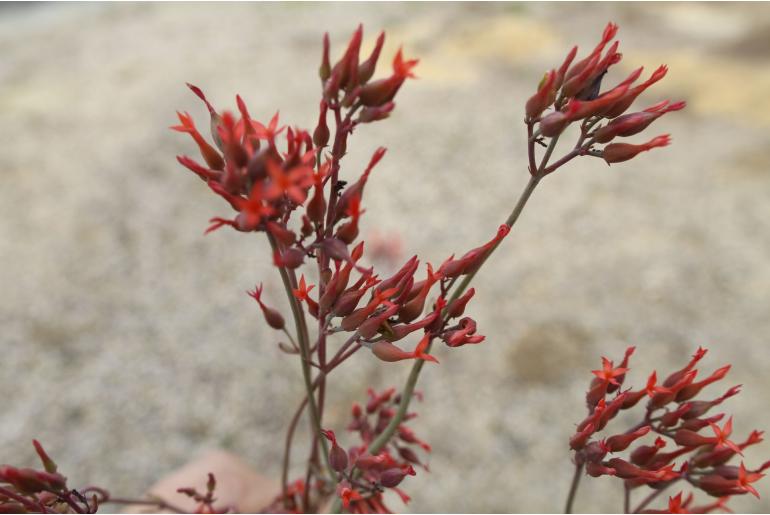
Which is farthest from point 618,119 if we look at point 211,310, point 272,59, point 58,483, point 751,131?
point 272,59

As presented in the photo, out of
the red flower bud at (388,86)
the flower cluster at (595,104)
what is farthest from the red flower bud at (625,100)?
the red flower bud at (388,86)

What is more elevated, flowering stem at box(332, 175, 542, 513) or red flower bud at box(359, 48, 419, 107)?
red flower bud at box(359, 48, 419, 107)

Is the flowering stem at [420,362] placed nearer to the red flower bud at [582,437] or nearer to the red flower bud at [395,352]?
the red flower bud at [395,352]

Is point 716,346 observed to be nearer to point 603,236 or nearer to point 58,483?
point 603,236

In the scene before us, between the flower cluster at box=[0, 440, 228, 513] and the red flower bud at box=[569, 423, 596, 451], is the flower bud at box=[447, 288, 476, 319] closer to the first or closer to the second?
the red flower bud at box=[569, 423, 596, 451]

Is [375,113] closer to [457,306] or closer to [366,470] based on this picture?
[457,306]

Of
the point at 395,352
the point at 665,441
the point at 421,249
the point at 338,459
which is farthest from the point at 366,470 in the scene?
the point at 421,249

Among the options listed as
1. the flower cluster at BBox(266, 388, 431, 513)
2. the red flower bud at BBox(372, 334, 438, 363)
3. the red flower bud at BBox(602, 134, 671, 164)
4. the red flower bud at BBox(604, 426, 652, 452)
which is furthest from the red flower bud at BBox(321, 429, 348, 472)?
the red flower bud at BBox(602, 134, 671, 164)
